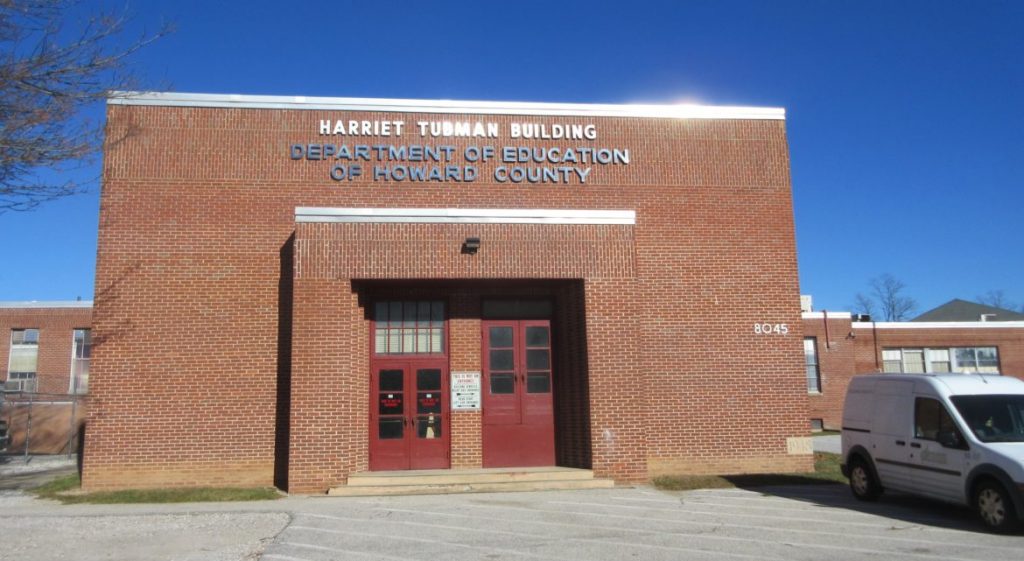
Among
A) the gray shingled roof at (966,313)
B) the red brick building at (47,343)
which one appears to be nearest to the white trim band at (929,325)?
the gray shingled roof at (966,313)

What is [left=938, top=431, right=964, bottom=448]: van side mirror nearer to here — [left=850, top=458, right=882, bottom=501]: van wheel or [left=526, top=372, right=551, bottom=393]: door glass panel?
[left=850, top=458, right=882, bottom=501]: van wheel

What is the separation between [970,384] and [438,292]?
924 centimetres

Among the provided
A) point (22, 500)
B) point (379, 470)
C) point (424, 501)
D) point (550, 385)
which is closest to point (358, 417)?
point (379, 470)

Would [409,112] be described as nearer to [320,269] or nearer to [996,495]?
[320,269]

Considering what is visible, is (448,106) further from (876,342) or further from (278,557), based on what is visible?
(876,342)

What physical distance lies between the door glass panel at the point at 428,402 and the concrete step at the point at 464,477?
1.24 m

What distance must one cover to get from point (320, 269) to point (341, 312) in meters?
0.88

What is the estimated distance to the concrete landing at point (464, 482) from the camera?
1312 centimetres

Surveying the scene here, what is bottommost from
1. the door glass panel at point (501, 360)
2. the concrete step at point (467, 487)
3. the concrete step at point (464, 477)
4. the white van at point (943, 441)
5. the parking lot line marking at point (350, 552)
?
the parking lot line marking at point (350, 552)

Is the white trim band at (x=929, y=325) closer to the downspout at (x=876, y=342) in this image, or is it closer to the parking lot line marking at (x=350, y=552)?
the downspout at (x=876, y=342)

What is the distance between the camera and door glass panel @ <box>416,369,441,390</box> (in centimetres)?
1495

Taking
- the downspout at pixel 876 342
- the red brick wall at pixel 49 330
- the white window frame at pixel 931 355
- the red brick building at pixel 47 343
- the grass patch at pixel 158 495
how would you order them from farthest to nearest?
the white window frame at pixel 931 355 < the red brick wall at pixel 49 330 < the red brick building at pixel 47 343 < the downspout at pixel 876 342 < the grass patch at pixel 158 495

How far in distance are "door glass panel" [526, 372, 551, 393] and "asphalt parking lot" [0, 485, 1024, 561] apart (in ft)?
8.75

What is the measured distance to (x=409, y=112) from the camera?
15.6 metres
